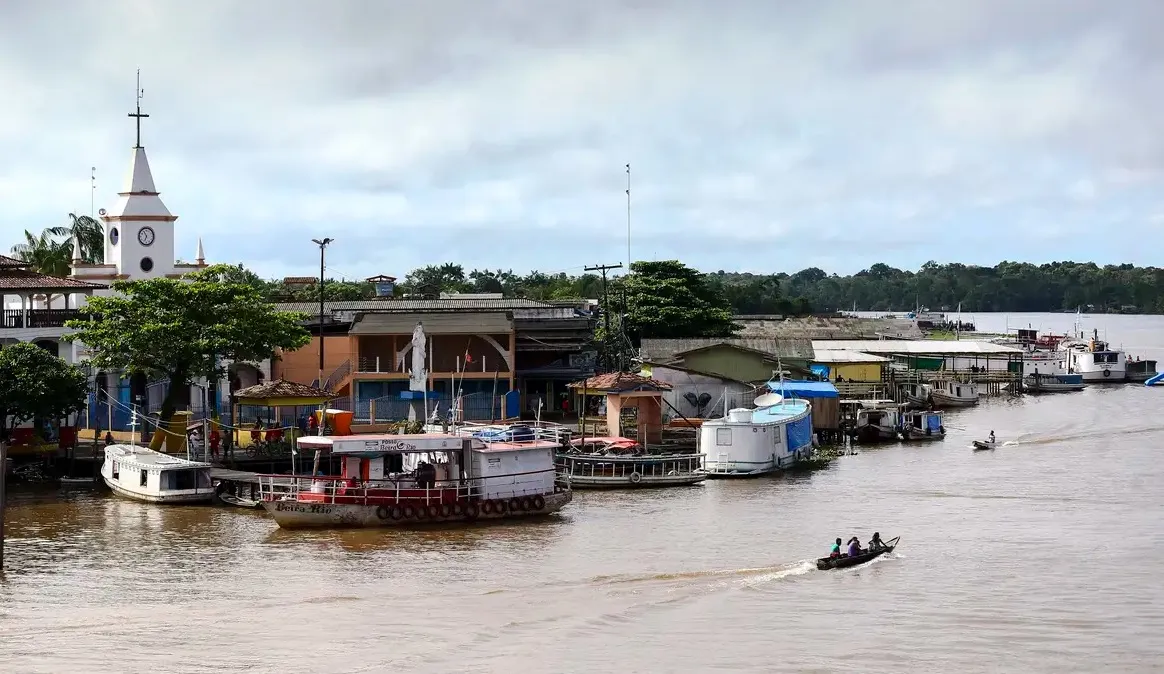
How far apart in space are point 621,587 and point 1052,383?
82.3 meters

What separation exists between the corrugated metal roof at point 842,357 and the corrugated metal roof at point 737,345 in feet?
12.6

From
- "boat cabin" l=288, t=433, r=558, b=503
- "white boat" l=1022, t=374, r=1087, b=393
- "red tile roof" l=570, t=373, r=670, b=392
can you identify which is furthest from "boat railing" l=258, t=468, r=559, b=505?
"white boat" l=1022, t=374, r=1087, b=393

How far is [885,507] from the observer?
47.2 metres

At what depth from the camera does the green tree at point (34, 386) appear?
162 feet

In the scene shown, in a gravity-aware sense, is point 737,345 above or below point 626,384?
above

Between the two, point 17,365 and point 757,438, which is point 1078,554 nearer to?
point 757,438

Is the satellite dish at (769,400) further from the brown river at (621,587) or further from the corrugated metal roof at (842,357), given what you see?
the corrugated metal roof at (842,357)

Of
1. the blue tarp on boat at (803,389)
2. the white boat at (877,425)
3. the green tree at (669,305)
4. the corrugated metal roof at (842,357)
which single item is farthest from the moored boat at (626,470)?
the green tree at (669,305)

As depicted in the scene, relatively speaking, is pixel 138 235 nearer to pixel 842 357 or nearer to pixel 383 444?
pixel 383 444

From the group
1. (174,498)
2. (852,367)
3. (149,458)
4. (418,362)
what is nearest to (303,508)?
(174,498)

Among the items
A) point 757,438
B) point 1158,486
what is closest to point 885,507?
point 757,438

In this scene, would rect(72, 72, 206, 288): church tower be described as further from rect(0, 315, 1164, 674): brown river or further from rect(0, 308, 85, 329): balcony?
rect(0, 315, 1164, 674): brown river

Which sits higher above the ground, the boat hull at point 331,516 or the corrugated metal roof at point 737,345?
the corrugated metal roof at point 737,345

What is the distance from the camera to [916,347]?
104438 millimetres
